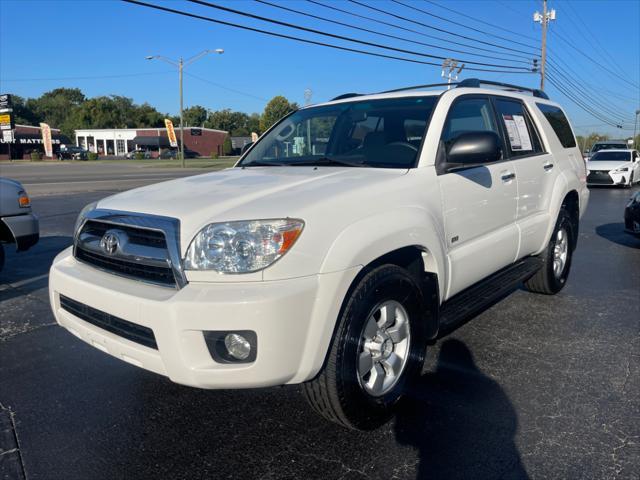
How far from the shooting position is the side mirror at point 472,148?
129 inches

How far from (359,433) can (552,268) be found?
127 inches

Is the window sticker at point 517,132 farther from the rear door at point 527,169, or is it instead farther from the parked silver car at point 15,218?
the parked silver car at point 15,218

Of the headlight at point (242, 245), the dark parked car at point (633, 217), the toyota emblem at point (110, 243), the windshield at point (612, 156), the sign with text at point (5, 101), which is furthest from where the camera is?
the windshield at point (612, 156)

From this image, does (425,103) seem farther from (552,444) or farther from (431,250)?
(552,444)

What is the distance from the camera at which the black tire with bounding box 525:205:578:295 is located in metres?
5.11

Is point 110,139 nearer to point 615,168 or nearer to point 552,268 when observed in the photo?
Result: point 615,168

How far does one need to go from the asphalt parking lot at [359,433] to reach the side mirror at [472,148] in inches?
57.1

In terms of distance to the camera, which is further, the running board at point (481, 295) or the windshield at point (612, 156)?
the windshield at point (612, 156)

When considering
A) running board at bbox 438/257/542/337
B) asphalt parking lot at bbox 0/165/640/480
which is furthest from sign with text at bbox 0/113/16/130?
running board at bbox 438/257/542/337

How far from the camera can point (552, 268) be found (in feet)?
17.3

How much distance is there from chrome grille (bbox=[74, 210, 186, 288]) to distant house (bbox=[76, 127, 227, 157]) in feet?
266

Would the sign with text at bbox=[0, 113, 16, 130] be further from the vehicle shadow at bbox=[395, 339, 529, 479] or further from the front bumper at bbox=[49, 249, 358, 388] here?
the vehicle shadow at bbox=[395, 339, 529, 479]

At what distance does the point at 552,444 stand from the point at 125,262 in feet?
7.83

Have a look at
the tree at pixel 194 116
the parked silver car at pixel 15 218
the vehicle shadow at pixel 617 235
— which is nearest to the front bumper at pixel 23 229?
the parked silver car at pixel 15 218
